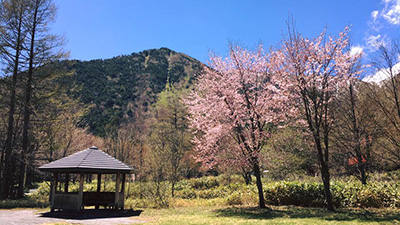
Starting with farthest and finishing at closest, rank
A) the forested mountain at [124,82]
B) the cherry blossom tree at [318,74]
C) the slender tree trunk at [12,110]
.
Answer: the forested mountain at [124,82] → the slender tree trunk at [12,110] → the cherry blossom tree at [318,74]

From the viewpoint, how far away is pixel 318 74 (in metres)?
11.0

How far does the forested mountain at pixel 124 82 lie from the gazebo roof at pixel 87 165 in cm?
3463

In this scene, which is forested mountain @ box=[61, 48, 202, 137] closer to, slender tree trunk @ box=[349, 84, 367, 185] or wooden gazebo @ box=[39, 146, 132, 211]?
wooden gazebo @ box=[39, 146, 132, 211]

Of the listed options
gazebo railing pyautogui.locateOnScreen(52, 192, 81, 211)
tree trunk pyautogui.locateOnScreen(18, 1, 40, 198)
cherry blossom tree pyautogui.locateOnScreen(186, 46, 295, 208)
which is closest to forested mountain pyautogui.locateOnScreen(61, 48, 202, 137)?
tree trunk pyautogui.locateOnScreen(18, 1, 40, 198)

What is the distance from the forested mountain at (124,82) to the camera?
65.4 meters

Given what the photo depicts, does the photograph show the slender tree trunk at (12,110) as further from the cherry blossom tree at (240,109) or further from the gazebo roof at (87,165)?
the cherry blossom tree at (240,109)

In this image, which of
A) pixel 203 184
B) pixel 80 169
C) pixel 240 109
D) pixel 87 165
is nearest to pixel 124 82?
pixel 203 184

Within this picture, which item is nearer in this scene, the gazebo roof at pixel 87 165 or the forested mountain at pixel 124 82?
the gazebo roof at pixel 87 165

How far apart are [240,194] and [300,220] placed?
5.86 metres

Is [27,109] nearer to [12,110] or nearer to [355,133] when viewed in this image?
[12,110]

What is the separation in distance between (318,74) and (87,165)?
10.6 meters

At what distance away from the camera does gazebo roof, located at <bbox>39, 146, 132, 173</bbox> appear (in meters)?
12.0

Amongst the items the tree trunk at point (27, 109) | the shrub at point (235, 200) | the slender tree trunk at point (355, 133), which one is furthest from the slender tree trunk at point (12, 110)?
the slender tree trunk at point (355, 133)

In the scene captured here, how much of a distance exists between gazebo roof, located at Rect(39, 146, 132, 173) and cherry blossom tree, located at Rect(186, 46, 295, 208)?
163 inches
